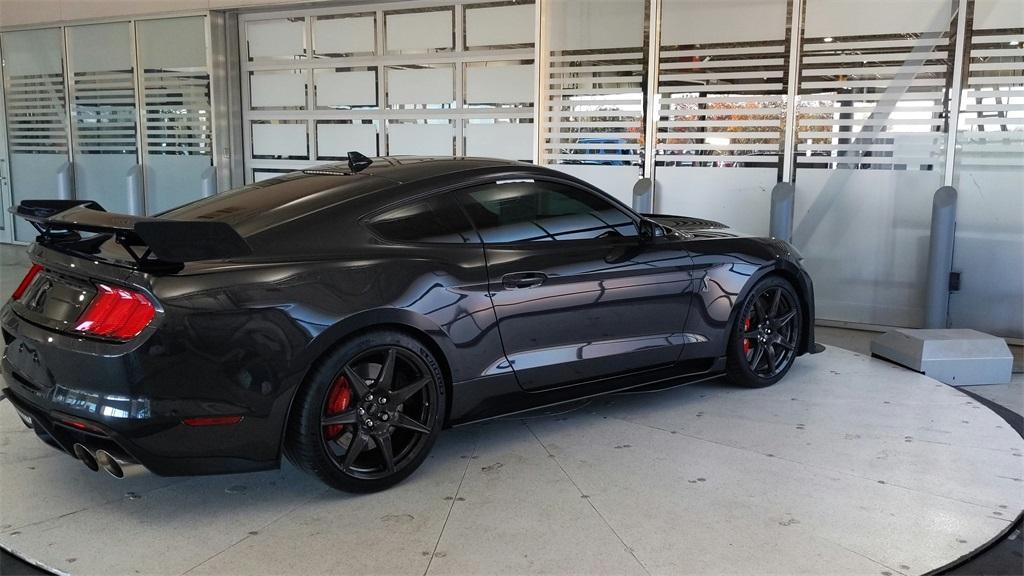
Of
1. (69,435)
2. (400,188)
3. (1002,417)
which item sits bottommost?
(1002,417)

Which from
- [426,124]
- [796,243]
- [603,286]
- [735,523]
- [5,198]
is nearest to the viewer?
[735,523]

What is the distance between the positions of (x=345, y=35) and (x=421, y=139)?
1577 millimetres

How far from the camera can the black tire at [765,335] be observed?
15.4 feet

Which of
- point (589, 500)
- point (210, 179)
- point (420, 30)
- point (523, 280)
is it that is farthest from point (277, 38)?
point (589, 500)

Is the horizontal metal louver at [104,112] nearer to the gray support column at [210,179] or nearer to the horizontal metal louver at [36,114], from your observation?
the horizontal metal louver at [36,114]

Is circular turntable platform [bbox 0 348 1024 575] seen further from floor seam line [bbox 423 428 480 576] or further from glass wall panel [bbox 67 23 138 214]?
glass wall panel [bbox 67 23 138 214]

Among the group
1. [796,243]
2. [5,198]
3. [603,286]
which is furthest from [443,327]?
[5,198]

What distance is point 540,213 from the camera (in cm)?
394

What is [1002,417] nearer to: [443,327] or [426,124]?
[443,327]

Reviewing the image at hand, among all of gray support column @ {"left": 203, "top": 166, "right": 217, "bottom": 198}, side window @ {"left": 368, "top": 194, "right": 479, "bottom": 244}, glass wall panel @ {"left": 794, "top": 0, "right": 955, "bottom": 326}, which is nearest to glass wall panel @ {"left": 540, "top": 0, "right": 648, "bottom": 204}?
glass wall panel @ {"left": 794, "top": 0, "right": 955, "bottom": 326}

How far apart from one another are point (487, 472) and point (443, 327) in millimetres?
684

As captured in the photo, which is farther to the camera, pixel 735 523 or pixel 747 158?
pixel 747 158

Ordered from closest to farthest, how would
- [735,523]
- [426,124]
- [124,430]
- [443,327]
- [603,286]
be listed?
[124,430]
[735,523]
[443,327]
[603,286]
[426,124]

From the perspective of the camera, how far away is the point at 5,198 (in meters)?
12.3
